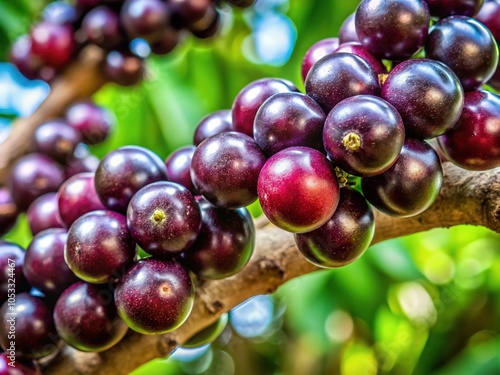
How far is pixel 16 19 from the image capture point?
111 cm

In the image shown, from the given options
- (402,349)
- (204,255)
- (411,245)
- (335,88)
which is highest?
(335,88)

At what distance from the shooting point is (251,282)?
0.51 metres

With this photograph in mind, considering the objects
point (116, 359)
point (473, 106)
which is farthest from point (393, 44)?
point (116, 359)

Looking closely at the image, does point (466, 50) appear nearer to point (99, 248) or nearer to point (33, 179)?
point (99, 248)

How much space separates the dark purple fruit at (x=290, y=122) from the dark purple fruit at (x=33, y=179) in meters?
0.43

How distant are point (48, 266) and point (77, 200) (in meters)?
0.06

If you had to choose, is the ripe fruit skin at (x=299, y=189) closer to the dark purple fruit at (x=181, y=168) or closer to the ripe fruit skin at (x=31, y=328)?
the dark purple fruit at (x=181, y=168)

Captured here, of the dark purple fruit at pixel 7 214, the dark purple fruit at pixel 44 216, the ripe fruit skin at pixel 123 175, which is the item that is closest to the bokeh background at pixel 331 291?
the dark purple fruit at pixel 7 214

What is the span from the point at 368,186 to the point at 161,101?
81 centimetres

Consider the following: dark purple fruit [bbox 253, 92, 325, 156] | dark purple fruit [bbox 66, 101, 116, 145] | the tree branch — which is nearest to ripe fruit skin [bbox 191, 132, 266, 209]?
dark purple fruit [bbox 253, 92, 325, 156]

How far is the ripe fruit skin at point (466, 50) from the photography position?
1.40 feet

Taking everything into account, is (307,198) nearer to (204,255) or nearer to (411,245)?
(204,255)

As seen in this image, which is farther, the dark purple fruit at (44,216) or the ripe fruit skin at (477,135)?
the dark purple fruit at (44,216)

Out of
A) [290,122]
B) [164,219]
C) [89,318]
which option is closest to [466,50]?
[290,122]
